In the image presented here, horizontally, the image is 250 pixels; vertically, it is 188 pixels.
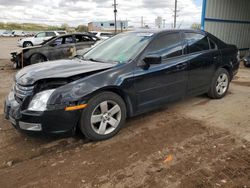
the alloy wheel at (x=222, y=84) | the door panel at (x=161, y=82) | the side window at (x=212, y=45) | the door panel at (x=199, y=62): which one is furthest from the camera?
the alloy wheel at (x=222, y=84)

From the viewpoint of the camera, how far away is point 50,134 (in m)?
3.07

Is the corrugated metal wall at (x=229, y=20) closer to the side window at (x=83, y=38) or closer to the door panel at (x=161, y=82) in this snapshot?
the side window at (x=83, y=38)

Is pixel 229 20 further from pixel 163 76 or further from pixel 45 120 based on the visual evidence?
pixel 45 120

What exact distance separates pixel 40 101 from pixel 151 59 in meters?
1.72

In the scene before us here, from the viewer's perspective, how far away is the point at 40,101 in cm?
296

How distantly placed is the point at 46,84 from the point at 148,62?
1.55 metres

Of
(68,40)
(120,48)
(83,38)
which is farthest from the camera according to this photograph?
(83,38)

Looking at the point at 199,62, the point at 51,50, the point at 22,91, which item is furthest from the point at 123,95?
the point at 51,50

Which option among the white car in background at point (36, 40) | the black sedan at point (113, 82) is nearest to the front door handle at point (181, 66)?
the black sedan at point (113, 82)

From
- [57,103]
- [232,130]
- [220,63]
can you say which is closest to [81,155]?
[57,103]

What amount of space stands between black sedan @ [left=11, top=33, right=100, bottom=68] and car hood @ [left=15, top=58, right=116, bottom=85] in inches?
224

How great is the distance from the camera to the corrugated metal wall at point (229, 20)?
12.0 meters

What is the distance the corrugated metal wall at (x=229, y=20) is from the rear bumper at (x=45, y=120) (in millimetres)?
10690

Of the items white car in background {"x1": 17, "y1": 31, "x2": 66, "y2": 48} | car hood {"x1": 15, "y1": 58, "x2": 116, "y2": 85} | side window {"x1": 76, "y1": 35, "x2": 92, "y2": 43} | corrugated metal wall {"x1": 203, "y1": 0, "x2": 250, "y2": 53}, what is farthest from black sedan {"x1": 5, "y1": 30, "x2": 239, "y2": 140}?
white car in background {"x1": 17, "y1": 31, "x2": 66, "y2": 48}
